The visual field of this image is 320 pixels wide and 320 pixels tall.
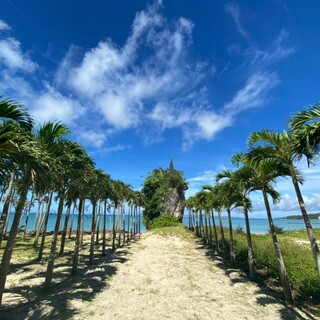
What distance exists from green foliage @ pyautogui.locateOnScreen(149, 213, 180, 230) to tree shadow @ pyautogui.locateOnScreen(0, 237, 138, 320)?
3600 cm

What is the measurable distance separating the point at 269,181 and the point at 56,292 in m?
13.1

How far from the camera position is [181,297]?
13047 mm

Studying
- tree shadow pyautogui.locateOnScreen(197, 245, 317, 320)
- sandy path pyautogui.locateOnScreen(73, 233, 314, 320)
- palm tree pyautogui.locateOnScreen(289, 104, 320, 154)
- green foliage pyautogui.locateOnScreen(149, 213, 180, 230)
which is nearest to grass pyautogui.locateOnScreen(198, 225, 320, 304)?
tree shadow pyautogui.locateOnScreen(197, 245, 317, 320)

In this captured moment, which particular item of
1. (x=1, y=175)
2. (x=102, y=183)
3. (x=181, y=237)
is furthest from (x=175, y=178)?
(x=1, y=175)

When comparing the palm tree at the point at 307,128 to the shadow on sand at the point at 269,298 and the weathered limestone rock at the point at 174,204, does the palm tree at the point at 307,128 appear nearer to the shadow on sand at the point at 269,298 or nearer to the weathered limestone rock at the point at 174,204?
the shadow on sand at the point at 269,298

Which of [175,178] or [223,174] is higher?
[175,178]

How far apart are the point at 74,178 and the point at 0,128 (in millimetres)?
9250

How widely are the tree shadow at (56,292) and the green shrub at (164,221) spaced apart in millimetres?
35997

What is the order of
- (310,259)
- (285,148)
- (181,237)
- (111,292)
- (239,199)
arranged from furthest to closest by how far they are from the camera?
(181,237)
(239,199)
(310,259)
(111,292)
(285,148)

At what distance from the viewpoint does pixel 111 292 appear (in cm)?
1356

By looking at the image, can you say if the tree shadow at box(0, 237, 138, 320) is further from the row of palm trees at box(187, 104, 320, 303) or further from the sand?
the row of palm trees at box(187, 104, 320, 303)

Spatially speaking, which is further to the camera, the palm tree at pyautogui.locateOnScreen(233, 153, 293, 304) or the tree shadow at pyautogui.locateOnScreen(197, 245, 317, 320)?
the palm tree at pyautogui.locateOnScreen(233, 153, 293, 304)

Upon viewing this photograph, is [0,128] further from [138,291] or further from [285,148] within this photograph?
[138,291]

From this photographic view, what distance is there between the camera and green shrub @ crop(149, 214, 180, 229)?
5519cm
